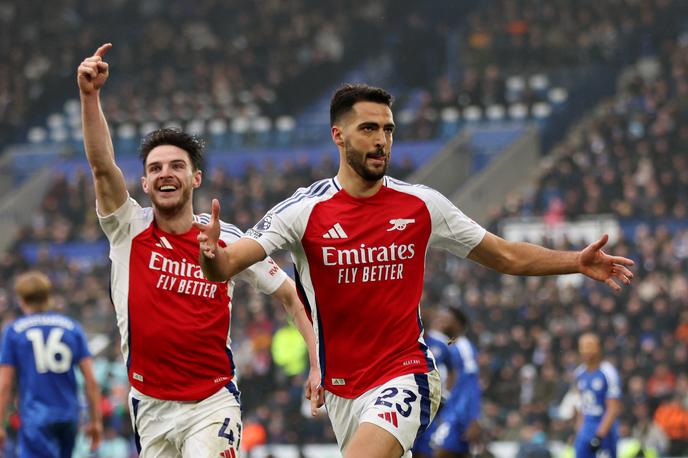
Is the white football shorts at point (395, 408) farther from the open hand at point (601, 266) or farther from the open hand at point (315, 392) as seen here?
the open hand at point (601, 266)

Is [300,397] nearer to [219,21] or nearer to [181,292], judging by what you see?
[181,292]

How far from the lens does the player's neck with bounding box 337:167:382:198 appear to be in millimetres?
7234

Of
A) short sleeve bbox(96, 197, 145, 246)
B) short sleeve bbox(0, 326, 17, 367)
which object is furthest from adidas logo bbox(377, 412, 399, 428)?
short sleeve bbox(0, 326, 17, 367)

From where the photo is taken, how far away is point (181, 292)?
298 inches

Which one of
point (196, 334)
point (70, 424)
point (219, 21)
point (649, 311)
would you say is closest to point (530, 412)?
point (649, 311)

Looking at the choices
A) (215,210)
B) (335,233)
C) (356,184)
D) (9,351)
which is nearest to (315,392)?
(335,233)

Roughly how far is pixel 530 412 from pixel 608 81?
13.2 m

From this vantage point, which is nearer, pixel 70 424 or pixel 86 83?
pixel 86 83

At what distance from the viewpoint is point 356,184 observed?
7.25 metres

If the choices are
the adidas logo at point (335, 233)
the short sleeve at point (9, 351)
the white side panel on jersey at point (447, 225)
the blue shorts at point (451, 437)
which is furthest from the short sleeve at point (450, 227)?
the blue shorts at point (451, 437)

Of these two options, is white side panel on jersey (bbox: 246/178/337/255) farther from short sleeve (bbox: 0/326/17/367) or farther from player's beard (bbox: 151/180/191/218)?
short sleeve (bbox: 0/326/17/367)

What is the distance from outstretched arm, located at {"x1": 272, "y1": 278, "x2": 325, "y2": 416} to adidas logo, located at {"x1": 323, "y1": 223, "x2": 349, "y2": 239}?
0.78 m

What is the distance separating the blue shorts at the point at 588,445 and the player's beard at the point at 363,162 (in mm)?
8506

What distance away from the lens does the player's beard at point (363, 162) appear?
7086 millimetres
